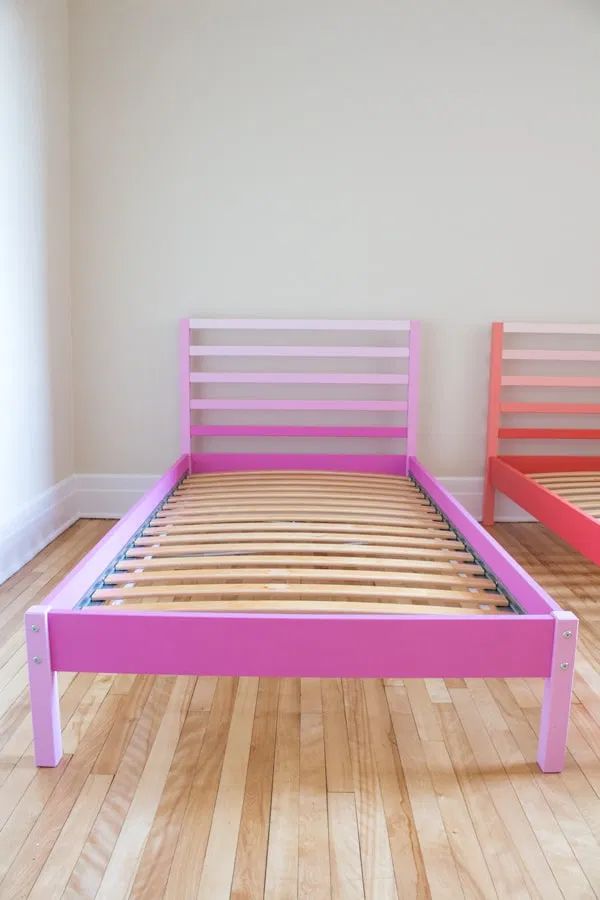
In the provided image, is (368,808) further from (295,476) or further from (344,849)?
(295,476)

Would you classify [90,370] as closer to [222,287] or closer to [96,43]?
[222,287]

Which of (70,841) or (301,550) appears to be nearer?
(70,841)

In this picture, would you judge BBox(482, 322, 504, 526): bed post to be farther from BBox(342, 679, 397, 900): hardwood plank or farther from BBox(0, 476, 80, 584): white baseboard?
BBox(0, 476, 80, 584): white baseboard

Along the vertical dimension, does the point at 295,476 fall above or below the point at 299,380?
below

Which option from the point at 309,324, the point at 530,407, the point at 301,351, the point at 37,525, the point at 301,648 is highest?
the point at 309,324

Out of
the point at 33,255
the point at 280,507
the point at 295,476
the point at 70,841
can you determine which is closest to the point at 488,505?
the point at 295,476

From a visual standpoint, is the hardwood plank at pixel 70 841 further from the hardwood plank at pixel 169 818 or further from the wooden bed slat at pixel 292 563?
the wooden bed slat at pixel 292 563

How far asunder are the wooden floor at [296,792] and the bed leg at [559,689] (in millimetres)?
68

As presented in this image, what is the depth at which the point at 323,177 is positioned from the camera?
3.48 metres

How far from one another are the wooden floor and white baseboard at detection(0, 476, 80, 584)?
65 centimetres

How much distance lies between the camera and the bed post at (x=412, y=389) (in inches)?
136

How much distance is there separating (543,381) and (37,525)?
2.22 m

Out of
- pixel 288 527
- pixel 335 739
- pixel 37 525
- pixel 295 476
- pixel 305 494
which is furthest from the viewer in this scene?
pixel 295 476

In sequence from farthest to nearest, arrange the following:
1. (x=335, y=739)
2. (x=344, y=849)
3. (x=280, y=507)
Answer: (x=280, y=507) < (x=335, y=739) < (x=344, y=849)
